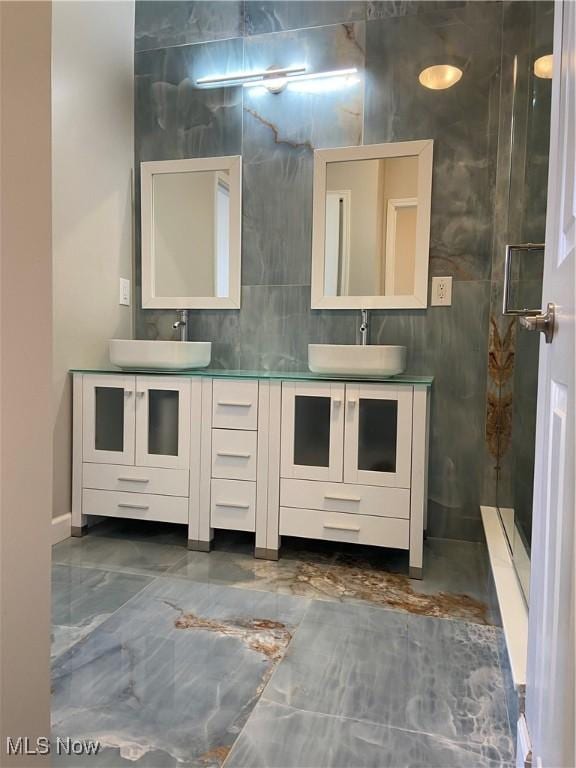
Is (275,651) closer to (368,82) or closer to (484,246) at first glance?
(484,246)

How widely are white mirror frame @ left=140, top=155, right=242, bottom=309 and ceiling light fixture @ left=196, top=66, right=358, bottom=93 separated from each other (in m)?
0.36

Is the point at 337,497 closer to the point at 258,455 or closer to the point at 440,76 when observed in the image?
the point at 258,455

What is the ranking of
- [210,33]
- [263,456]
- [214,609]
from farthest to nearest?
[210,33] → [263,456] → [214,609]

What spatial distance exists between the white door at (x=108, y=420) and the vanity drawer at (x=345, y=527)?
2.48ft

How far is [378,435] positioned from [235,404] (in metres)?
0.60

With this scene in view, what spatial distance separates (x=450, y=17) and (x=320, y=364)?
169 centimetres

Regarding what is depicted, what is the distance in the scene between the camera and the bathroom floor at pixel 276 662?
1.12 m

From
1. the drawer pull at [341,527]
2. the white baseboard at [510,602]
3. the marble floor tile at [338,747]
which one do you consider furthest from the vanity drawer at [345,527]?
the marble floor tile at [338,747]

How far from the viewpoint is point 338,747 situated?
3.66 feet

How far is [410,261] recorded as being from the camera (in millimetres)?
2471

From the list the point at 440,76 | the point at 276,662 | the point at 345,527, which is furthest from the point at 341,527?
the point at 440,76

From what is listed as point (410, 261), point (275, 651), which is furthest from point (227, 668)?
point (410, 261)

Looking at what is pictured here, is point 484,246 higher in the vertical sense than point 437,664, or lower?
higher

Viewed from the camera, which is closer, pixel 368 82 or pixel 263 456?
pixel 263 456
